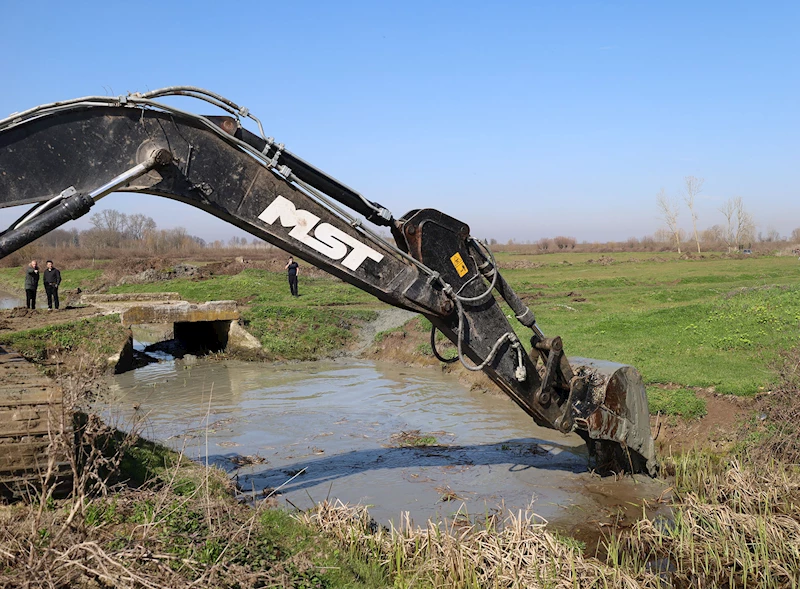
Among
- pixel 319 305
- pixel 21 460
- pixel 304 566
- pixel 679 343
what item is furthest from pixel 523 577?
pixel 319 305

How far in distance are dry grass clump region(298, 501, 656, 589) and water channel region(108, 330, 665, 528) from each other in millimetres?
495

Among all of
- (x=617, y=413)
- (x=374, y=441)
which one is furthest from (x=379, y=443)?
(x=617, y=413)

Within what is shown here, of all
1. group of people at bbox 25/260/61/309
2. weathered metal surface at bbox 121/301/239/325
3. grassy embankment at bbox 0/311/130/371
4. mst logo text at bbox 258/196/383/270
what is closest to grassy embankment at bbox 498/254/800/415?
mst logo text at bbox 258/196/383/270

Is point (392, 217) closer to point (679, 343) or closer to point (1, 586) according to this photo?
point (1, 586)

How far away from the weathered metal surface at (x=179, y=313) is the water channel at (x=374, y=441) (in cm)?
188

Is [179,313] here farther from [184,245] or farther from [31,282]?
[184,245]

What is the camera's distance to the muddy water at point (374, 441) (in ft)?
26.5

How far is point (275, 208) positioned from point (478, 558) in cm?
326

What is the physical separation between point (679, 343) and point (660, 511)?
7.06 m

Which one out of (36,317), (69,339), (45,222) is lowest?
(69,339)

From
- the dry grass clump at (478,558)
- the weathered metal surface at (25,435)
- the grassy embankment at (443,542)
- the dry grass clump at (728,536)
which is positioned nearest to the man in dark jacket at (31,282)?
the grassy embankment at (443,542)

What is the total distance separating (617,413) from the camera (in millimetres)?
7672

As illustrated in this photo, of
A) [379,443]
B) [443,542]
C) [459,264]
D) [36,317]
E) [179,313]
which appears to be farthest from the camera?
[36,317]

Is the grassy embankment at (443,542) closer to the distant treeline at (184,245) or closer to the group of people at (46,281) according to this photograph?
the group of people at (46,281)
